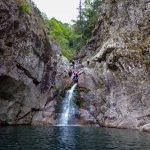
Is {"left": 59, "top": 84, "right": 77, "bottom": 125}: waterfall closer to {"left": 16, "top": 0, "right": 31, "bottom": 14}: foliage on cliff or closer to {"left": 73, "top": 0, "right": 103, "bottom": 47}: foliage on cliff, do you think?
{"left": 16, "top": 0, "right": 31, "bottom": 14}: foliage on cliff

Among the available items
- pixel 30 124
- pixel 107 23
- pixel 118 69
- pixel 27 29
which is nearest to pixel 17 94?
pixel 30 124

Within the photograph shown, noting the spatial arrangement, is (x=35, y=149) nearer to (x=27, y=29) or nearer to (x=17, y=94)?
(x=17, y=94)

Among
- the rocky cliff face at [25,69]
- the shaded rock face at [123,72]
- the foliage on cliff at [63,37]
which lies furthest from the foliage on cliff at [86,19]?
the rocky cliff face at [25,69]

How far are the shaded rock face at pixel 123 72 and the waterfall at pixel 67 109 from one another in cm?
193

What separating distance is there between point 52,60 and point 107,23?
1350 cm

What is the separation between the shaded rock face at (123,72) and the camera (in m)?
45.1

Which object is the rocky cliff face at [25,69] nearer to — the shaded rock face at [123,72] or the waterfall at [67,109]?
the waterfall at [67,109]

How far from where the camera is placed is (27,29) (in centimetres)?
4384

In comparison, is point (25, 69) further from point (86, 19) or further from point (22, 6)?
point (86, 19)

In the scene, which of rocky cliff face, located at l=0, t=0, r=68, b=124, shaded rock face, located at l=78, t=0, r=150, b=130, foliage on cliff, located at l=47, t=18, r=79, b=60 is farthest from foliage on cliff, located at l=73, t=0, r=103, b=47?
rocky cliff face, located at l=0, t=0, r=68, b=124

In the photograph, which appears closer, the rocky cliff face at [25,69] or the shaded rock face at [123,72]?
the rocky cliff face at [25,69]

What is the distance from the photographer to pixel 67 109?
47812 millimetres

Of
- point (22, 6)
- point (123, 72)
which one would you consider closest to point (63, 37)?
point (123, 72)

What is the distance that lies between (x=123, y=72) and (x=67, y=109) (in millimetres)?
9519
